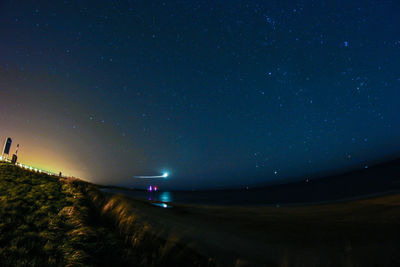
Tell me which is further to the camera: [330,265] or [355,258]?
[355,258]

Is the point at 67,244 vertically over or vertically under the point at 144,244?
over

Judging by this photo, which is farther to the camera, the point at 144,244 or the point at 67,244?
the point at 144,244

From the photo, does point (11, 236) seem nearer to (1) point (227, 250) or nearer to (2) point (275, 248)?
(1) point (227, 250)

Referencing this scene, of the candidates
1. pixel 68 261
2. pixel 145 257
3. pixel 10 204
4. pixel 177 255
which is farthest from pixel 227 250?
pixel 10 204

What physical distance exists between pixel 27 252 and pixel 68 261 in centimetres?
75

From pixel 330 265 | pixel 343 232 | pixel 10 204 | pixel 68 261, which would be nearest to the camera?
pixel 68 261

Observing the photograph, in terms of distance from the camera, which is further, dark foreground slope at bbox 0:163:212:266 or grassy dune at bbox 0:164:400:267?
grassy dune at bbox 0:164:400:267

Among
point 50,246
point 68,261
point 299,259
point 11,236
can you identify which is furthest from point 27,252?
point 299,259

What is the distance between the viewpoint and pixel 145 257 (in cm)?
403

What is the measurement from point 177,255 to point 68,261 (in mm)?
2176

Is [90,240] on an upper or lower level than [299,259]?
upper

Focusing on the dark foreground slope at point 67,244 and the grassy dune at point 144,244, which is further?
the grassy dune at point 144,244

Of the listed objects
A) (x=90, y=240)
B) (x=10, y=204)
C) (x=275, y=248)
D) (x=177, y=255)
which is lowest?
(x=275, y=248)

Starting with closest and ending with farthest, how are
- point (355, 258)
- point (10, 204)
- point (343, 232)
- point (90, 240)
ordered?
point (90, 240), point (355, 258), point (10, 204), point (343, 232)
